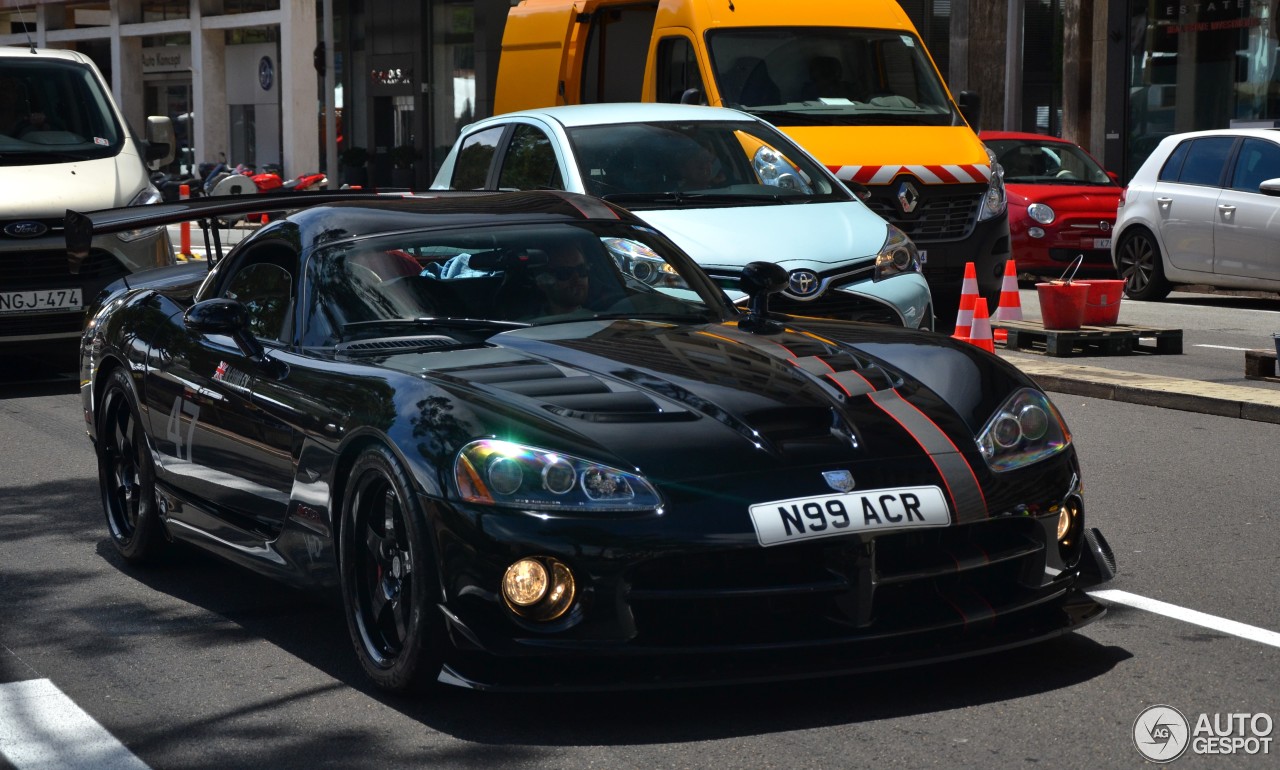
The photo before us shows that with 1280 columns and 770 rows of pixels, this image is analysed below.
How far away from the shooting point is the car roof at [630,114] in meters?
11.0

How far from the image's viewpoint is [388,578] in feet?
15.8

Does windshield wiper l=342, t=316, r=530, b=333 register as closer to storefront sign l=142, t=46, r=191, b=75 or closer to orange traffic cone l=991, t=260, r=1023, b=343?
orange traffic cone l=991, t=260, r=1023, b=343

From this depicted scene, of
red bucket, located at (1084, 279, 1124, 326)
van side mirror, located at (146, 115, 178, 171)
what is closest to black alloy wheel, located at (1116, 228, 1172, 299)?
red bucket, located at (1084, 279, 1124, 326)

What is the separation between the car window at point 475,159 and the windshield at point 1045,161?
30.3ft

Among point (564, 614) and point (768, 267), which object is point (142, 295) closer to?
point (768, 267)

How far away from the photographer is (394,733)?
4480 mm

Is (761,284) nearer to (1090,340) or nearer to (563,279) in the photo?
(563,279)

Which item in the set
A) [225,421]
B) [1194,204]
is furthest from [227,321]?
[1194,204]

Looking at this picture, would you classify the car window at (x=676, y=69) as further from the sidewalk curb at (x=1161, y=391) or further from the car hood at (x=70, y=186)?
the car hood at (x=70, y=186)

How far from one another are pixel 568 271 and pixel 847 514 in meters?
1.74

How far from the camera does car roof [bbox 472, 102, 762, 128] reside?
1097 centimetres

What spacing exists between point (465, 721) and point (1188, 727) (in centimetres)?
170

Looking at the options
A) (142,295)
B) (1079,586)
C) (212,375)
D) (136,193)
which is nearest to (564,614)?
(1079,586)

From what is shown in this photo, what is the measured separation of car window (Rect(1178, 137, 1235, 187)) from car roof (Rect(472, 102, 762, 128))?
22.1 ft
